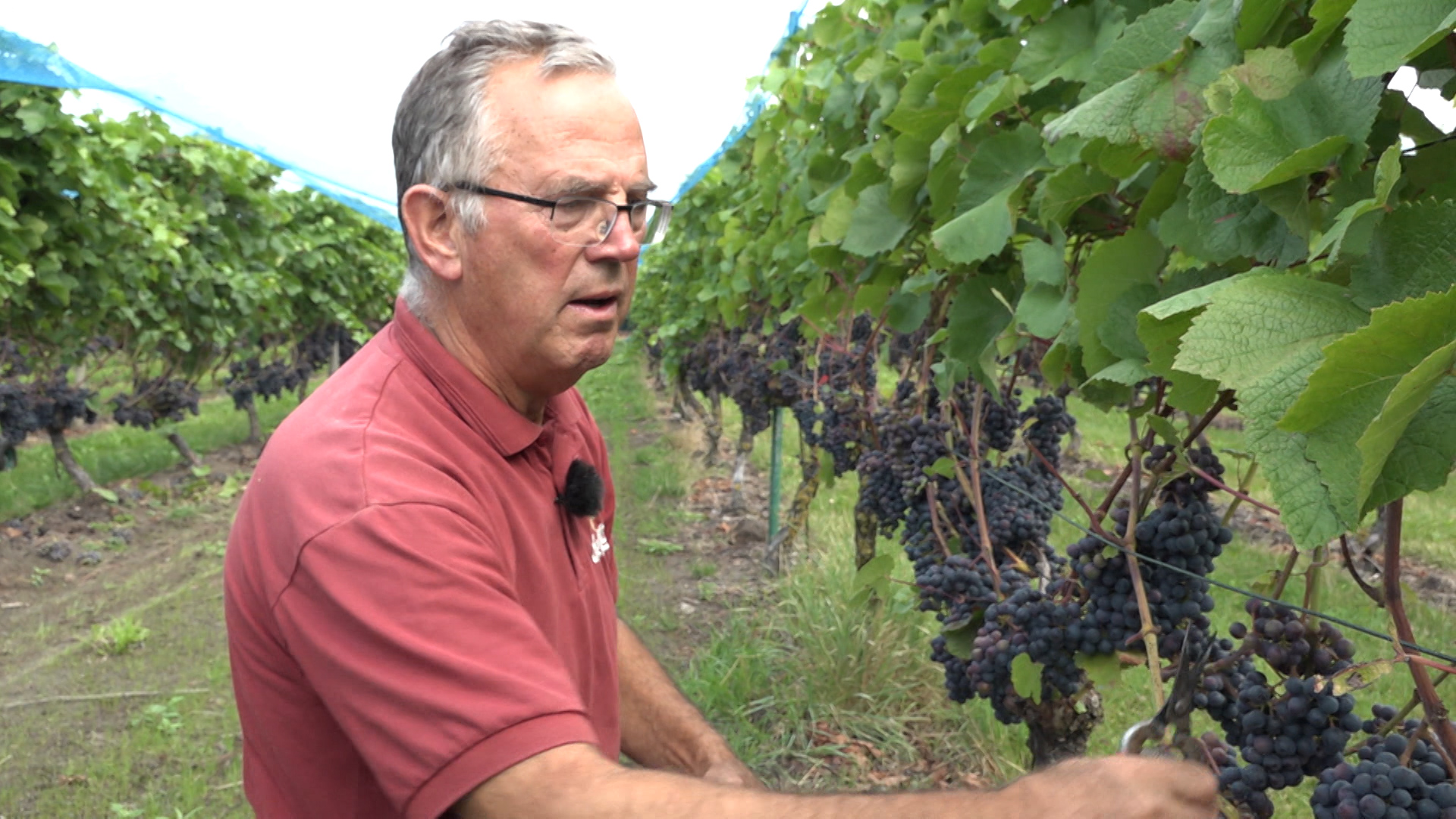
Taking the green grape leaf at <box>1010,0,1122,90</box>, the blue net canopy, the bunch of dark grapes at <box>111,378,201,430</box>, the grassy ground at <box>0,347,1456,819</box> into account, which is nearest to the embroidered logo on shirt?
the green grape leaf at <box>1010,0,1122,90</box>

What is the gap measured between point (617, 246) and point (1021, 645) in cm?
105

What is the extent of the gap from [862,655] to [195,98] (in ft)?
12.9

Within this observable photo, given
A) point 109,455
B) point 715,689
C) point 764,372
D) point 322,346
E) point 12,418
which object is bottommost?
point 322,346

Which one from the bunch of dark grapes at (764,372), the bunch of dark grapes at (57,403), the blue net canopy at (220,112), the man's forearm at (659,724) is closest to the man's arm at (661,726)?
the man's forearm at (659,724)

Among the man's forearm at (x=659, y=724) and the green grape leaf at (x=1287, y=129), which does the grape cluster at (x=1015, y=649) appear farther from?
the green grape leaf at (x=1287, y=129)

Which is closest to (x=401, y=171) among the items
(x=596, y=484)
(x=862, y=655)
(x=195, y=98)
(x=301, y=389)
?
(x=596, y=484)

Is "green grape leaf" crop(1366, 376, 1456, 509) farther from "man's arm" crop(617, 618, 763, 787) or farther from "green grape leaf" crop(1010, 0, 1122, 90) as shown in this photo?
"man's arm" crop(617, 618, 763, 787)

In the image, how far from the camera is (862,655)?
495cm

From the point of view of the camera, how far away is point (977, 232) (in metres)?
1.97

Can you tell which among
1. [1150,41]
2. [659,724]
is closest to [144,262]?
[659,724]

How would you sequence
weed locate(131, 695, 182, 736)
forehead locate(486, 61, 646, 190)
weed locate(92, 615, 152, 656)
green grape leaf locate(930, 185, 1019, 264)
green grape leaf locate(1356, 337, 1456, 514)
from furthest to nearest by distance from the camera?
1. weed locate(92, 615, 152, 656)
2. weed locate(131, 695, 182, 736)
3. green grape leaf locate(930, 185, 1019, 264)
4. forehead locate(486, 61, 646, 190)
5. green grape leaf locate(1356, 337, 1456, 514)

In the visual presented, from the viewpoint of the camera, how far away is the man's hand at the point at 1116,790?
1.07m

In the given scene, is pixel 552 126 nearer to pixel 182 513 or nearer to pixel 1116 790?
pixel 1116 790

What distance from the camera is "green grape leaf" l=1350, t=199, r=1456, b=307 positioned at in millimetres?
974
